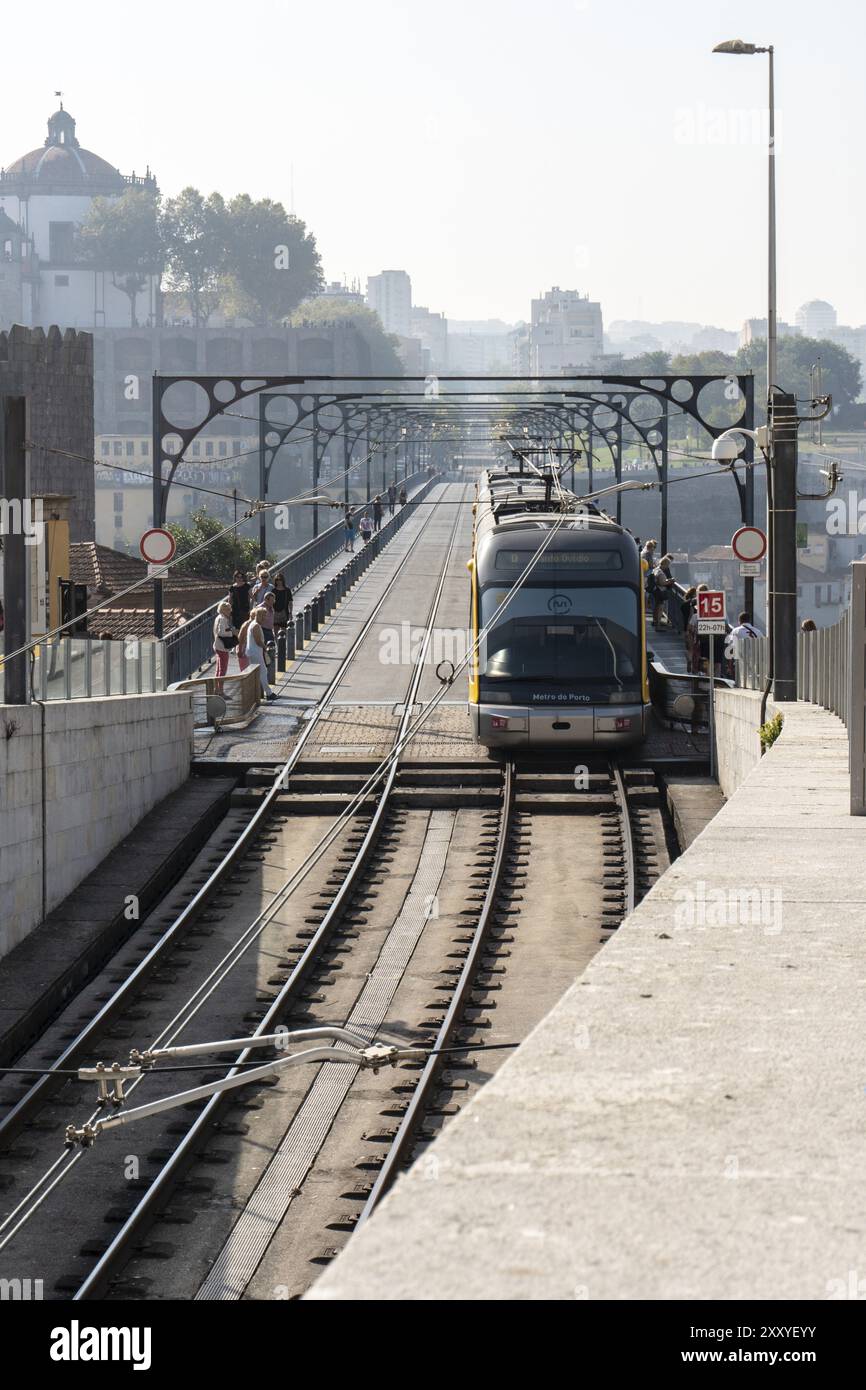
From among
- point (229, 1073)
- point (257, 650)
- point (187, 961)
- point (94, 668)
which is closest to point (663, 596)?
point (257, 650)

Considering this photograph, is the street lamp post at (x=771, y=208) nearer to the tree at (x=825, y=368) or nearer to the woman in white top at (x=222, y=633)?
the woman in white top at (x=222, y=633)

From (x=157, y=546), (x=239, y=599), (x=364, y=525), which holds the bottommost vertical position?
(x=239, y=599)

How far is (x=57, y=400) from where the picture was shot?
5450 centimetres

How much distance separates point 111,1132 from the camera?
1266 cm

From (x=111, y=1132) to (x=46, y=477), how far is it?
4119 cm

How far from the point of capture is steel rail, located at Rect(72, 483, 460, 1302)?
10102 mm

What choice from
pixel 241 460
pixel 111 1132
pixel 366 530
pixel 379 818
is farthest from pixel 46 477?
pixel 241 460

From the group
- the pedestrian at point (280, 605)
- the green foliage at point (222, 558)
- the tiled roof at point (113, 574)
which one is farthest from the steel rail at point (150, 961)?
the green foliage at point (222, 558)

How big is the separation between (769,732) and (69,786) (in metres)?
6.65

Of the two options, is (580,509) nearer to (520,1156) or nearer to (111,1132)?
(111,1132)

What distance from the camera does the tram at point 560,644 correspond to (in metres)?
22.8

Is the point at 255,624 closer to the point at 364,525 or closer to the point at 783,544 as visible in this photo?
the point at 783,544

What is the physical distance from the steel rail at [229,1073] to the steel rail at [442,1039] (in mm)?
1052
